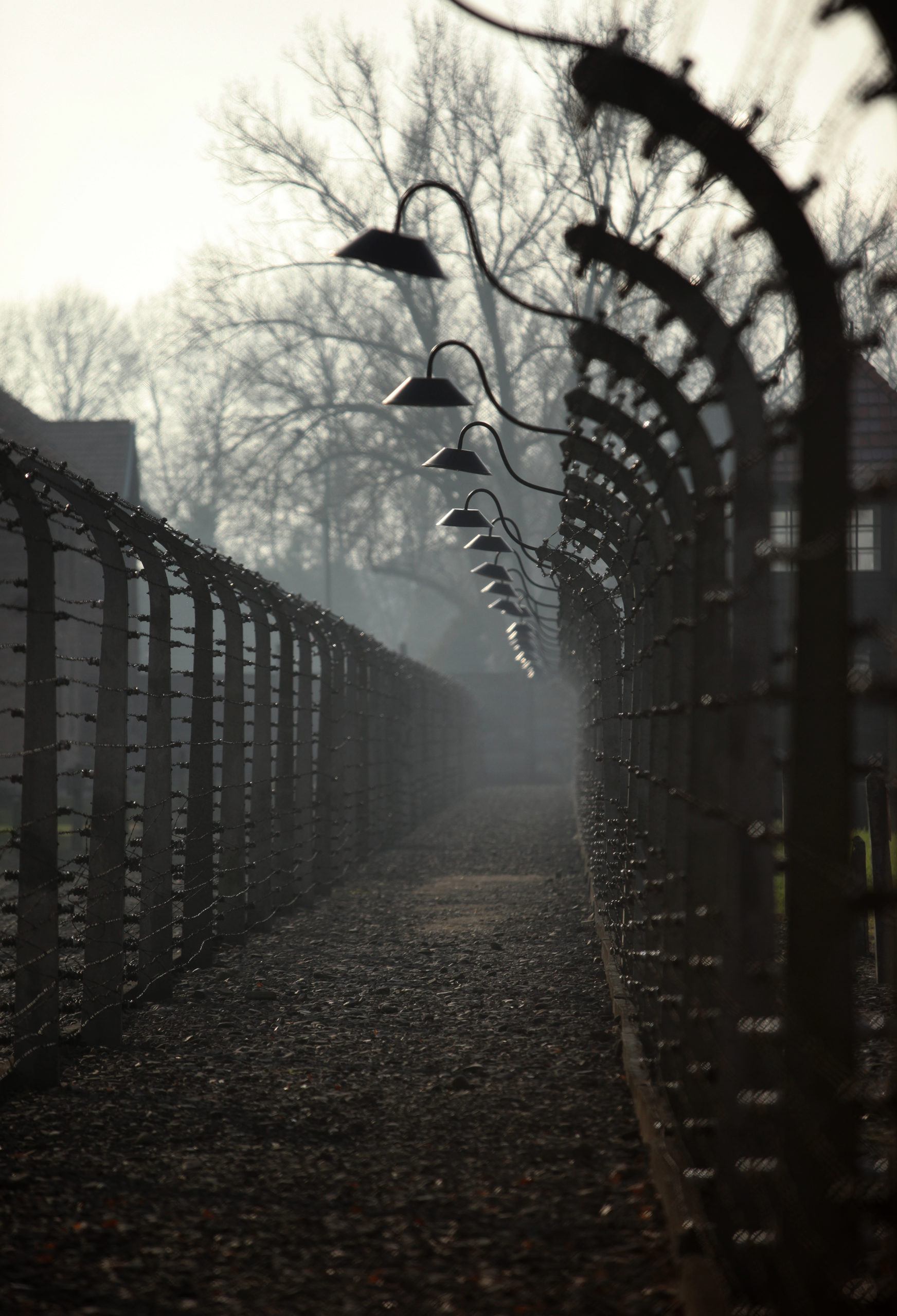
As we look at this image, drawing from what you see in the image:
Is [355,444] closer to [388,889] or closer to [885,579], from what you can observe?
[885,579]

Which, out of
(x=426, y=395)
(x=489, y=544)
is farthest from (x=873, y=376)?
(x=426, y=395)

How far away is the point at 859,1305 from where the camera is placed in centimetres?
203

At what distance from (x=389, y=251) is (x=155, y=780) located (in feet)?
9.48

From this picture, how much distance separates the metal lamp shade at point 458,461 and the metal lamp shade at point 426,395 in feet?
3.92

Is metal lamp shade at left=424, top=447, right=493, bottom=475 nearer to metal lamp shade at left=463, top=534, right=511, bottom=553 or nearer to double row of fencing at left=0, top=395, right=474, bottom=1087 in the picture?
double row of fencing at left=0, top=395, right=474, bottom=1087

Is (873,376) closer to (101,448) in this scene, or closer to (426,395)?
(426,395)

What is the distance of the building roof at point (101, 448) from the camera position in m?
28.5

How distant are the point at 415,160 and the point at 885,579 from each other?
60.9 ft

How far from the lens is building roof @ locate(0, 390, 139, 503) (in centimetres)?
2848

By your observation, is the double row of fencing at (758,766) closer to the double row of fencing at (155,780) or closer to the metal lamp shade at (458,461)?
the double row of fencing at (155,780)

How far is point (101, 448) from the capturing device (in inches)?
1176

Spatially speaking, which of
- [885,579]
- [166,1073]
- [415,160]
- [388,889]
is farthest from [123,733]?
[415,160]

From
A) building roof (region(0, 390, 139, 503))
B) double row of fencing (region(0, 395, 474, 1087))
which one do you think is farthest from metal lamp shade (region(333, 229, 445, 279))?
building roof (region(0, 390, 139, 503))

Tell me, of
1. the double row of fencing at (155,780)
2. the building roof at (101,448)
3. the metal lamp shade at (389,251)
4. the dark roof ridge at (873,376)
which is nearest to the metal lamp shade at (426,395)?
the double row of fencing at (155,780)
